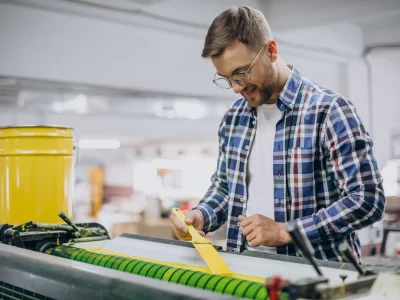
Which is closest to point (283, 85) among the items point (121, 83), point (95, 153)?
point (121, 83)

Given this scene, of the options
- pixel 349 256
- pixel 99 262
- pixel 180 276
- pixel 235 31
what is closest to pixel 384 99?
pixel 235 31

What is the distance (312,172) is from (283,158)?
109 mm

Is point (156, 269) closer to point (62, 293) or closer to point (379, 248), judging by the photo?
point (62, 293)

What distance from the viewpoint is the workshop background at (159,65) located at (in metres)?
4.63

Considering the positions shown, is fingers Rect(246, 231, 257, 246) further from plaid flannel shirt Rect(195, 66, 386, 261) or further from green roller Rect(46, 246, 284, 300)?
green roller Rect(46, 246, 284, 300)

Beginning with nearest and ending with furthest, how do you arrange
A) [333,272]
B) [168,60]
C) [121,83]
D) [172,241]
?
1. [333,272]
2. [172,241]
3. [121,83]
4. [168,60]

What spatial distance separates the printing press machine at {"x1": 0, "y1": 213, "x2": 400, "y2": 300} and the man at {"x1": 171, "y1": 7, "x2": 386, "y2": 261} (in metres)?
0.17

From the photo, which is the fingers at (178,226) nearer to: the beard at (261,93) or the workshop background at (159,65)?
the beard at (261,93)

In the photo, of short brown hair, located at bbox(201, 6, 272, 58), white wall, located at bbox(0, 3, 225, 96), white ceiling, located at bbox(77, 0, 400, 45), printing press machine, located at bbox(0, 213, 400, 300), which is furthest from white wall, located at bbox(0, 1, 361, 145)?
short brown hair, located at bbox(201, 6, 272, 58)

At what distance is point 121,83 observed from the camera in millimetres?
5172

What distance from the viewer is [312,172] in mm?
1714

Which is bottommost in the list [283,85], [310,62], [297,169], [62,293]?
[62,293]

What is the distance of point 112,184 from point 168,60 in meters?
10.5

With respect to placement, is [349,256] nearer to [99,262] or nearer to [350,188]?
[350,188]
